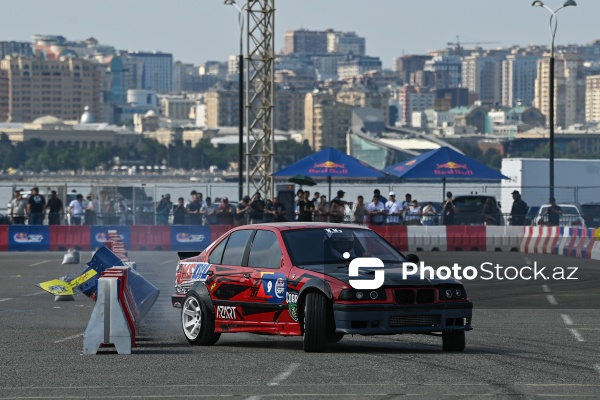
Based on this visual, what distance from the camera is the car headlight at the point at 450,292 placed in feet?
44.0

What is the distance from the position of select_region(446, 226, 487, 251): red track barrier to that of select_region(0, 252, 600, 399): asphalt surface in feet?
58.8

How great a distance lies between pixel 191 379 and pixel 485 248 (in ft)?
85.5

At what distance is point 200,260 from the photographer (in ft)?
49.1

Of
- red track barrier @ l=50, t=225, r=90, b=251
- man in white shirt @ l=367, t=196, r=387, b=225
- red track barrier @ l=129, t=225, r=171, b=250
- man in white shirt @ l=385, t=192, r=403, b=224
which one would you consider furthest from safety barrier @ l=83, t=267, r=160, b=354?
man in white shirt @ l=385, t=192, r=403, b=224

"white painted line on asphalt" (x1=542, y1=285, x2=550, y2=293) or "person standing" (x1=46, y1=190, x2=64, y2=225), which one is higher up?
"person standing" (x1=46, y1=190, x2=64, y2=225)

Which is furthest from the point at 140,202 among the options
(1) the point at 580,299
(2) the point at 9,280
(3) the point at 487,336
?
(3) the point at 487,336

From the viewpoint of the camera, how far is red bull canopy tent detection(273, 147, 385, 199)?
4372 cm

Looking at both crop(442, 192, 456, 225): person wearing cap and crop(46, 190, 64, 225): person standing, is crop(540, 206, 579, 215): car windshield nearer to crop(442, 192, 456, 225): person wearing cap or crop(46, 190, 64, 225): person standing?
crop(442, 192, 456, 225): person wearing cap

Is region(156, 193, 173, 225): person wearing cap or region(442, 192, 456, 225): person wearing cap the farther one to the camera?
region(156, 193, 173, 225): person wearing cap

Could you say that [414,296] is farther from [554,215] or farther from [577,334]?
[554,215]

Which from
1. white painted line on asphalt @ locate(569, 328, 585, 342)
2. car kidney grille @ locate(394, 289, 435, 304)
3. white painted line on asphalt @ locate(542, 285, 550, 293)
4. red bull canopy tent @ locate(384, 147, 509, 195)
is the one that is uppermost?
red bull canopy tent @ locate(384, 147, 509, 195)

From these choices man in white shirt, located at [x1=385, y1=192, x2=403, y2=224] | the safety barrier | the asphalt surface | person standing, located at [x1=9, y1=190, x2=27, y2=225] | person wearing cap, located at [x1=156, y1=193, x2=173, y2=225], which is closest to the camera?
the asphalt surface

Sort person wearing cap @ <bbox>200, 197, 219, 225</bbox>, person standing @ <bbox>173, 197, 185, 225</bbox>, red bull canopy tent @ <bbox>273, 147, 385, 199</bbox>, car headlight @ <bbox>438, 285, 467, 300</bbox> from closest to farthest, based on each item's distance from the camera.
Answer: car headlight @ <bbox>438, 285, 467, 300</bbox> → person wearing cap @ <bbox>200, 197, 219, 225</bbox> → person standing @ <bbox>173, 197, 185, 225</bbox> → red bull canopy tent @ <bbox>273, 147, 385, 199</bbox>

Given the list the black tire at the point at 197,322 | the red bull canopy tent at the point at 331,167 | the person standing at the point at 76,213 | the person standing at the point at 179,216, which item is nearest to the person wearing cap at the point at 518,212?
the red bull canopy tent at the point at 331,167
